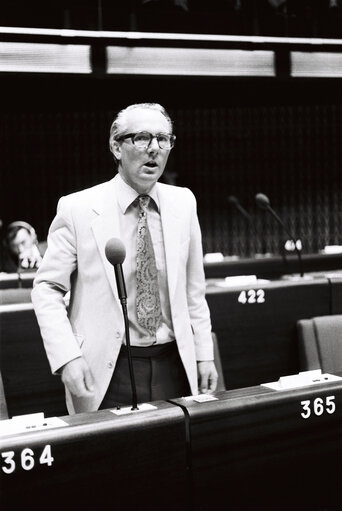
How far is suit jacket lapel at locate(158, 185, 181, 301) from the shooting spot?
1786 mm

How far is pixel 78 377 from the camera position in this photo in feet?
5.35

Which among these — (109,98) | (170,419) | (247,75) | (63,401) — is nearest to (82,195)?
(170,419)

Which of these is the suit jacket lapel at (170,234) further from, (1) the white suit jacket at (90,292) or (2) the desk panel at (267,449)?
(2) the desk panel at (267,449)

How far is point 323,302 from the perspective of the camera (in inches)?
125

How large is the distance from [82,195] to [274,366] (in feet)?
5.16

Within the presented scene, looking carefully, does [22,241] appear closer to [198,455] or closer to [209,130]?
[209,130]

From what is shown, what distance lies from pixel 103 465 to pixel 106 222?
69 cm

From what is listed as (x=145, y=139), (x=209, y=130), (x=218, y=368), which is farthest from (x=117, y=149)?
(x=209, y=130)

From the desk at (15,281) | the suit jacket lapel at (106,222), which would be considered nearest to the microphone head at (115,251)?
the suit jacket lapel at (106,222)

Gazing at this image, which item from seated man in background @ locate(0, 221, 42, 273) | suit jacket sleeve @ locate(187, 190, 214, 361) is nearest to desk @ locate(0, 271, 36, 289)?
seated man in background @ locate(0, 221, 42, 273)

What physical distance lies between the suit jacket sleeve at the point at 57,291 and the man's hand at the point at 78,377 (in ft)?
0.06

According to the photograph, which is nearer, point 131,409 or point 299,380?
point 131,409

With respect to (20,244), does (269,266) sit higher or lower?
lower

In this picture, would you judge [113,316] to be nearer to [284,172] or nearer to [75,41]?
[75,41]
